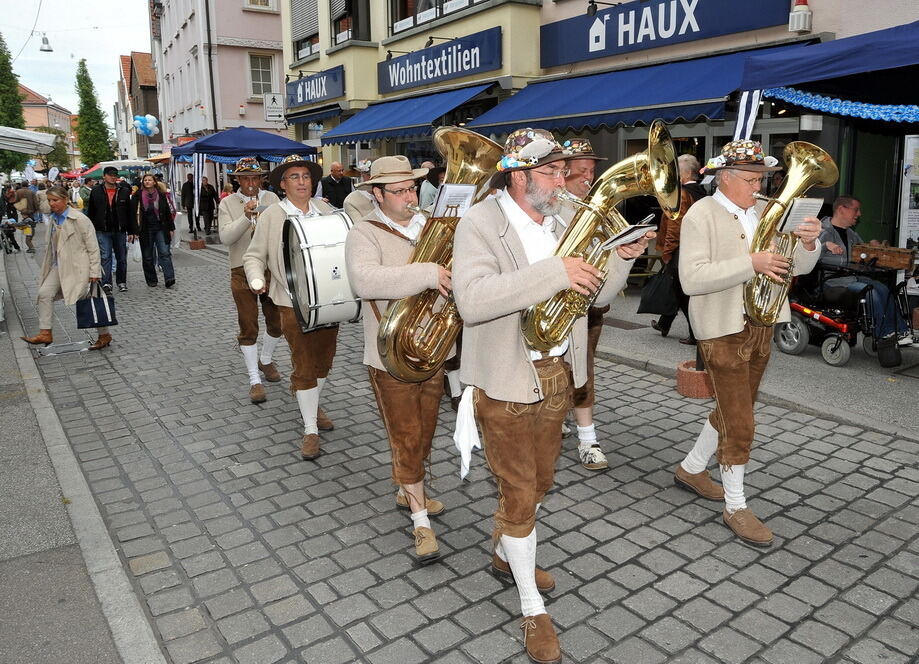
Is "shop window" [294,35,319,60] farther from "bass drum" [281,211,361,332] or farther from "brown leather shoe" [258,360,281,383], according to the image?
"bass drum" [281,211,361,332]

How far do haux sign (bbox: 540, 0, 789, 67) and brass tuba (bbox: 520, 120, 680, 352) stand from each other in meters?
6.92

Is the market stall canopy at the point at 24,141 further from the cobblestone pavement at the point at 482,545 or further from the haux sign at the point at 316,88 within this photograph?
the cobblestone pavement at the point at 482,545

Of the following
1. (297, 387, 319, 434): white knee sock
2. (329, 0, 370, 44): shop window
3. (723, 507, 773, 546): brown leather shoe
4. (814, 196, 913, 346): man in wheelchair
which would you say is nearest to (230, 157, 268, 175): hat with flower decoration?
(297, 387, 319, 434): white knee sock

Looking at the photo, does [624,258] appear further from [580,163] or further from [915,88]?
[915,88]

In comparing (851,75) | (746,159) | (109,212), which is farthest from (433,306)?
(109,212)

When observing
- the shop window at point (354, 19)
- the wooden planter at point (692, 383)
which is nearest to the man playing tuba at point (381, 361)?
the wooden planter at point (692, 383)

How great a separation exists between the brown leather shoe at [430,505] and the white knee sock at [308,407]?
45.6 inches

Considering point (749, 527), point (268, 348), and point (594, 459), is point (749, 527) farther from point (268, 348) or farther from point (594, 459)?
point (268, 348)

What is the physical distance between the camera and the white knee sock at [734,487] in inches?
158

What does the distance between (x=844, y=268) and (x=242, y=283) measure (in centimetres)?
576

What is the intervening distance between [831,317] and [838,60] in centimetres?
241

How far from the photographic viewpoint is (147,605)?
3527mm

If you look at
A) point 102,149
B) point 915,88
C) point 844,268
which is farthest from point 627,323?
point 102,149

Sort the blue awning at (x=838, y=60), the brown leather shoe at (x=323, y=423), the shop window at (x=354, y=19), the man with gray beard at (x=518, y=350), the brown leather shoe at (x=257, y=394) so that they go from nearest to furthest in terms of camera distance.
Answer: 1. the man with gray beard at (x=518, y=350)
2. the blue awning at (x=838, y=60)
3. the brown leather shoe at (x=323, y=423)
4. the brown leather shoe at (x=257, y=394)
5. the shop window at (x=354, y=19)
